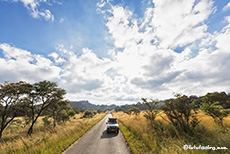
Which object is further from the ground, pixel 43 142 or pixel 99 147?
pixel 43 142

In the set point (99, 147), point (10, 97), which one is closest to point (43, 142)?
point (99, 147)

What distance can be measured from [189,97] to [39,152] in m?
14.1

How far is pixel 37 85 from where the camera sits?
16156 millimetres

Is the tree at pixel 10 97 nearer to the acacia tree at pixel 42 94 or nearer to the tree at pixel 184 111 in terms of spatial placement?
the acacia tree at pixel 42 94

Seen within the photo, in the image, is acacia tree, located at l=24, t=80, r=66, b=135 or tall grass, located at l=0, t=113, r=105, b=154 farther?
acacia tree, located at l=24, t=80, r=66, b=135

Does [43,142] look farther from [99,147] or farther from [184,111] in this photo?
[184,111]

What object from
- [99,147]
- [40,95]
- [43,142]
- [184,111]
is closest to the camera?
[99,147]

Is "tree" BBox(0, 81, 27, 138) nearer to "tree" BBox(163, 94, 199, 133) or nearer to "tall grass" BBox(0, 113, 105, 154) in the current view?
"tall grass" BBox(0, 113, 105, 154)

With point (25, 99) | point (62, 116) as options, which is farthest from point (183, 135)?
point (62, 116)

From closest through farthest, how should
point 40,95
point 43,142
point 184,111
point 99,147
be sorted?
point 99,147
point 43,142
point 184,111
point 40,95

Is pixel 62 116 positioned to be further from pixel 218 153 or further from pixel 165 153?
pixel 218 153

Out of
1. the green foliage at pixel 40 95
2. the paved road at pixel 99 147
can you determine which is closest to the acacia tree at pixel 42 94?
the green foliage at pixel 40 95

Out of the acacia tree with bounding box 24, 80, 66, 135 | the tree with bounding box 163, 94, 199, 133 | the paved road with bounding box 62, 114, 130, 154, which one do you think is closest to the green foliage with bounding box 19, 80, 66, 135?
the acacia tree with bounding box 24, 80, 66, 135

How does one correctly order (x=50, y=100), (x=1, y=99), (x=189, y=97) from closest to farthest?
(x=189, y=97), (x=1, y=99), (x=50, y=100)
